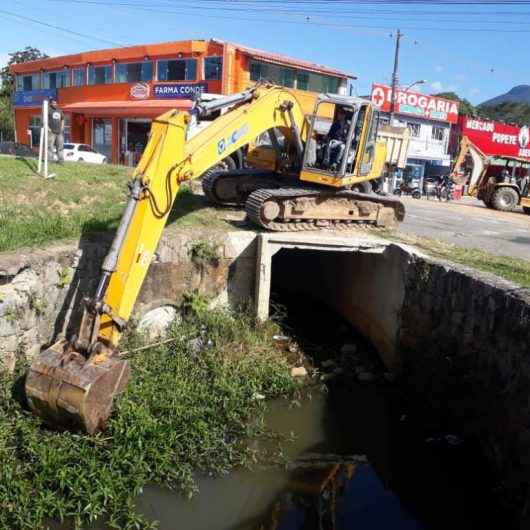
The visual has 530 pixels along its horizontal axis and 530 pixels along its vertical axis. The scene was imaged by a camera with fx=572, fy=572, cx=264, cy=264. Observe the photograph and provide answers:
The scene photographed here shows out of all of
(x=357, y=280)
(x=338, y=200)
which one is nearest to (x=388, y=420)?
(x=357, y=280)

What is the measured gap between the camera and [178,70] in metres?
28.4

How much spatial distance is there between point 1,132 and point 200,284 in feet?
147

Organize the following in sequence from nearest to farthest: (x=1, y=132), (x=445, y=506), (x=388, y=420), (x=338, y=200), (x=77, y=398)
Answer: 1. (x=77, y=398)
2. (x=445, y=506)
3. (x=388, y=420)
4. (x=338, y=200)
5. (x=1, y=132)

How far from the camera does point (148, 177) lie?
6.30 m

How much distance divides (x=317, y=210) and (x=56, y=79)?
3133 cm

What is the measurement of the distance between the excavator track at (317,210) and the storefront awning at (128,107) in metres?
17.9

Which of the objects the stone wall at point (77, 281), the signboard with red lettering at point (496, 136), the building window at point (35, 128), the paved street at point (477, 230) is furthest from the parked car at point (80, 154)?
the signboard with red lettering at point (496, 136)

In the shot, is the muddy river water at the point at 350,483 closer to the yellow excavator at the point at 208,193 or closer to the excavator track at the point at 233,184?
the yellow excavator at the point at 208,193

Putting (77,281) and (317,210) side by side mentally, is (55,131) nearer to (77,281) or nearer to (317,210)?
(317,210)

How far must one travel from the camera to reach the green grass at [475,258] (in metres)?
8.52

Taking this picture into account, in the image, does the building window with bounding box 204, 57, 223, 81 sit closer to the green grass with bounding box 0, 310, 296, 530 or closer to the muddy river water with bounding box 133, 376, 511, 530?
the green grass with bounding box 0, 310, 296, 530

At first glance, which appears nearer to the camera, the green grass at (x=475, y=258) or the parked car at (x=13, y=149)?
the green grass at (x=475, y=258)

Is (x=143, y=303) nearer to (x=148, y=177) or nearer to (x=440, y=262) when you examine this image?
(x=148, y=177)

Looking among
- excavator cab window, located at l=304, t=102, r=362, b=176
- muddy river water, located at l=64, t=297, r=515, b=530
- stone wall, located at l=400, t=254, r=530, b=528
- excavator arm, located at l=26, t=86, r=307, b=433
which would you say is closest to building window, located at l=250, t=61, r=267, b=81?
excavator cab window, located at l=304, t=102, r=362, b=176
